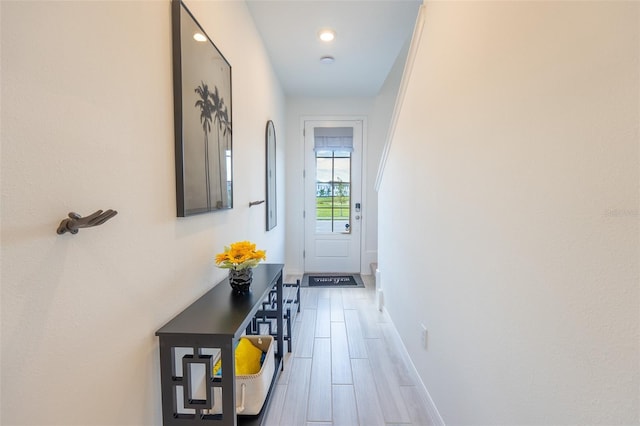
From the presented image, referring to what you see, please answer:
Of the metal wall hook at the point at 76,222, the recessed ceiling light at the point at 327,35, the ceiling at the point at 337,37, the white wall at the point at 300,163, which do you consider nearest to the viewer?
the metal wall hook at the point at 76,222

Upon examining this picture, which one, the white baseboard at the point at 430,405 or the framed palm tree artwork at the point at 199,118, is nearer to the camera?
the framed palm tree artwork at the point at 199,118

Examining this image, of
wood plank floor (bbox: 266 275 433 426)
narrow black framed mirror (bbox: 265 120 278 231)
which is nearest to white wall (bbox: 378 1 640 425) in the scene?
wood plank floor (bbox: 266 275 433 426)

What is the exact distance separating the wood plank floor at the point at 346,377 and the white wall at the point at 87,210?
0.92 meters

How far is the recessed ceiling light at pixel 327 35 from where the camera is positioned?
2682 mm

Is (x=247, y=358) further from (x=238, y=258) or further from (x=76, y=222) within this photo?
(x=76, y=222)

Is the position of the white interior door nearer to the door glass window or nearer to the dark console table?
the door glass window

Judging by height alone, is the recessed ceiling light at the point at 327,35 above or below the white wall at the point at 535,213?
above

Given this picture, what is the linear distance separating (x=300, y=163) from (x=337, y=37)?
1.98 metres

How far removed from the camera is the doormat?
13.2ft

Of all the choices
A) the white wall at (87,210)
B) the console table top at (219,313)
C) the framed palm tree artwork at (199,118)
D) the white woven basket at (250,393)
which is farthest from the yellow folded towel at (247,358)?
the framed palm tree artwork at (199,118)

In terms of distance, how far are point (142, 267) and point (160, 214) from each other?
21 centimetres

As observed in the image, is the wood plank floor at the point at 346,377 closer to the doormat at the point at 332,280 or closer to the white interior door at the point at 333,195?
the doormat at the point at 332,280

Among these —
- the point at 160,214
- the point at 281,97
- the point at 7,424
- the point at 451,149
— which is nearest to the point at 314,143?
the point at 281,97

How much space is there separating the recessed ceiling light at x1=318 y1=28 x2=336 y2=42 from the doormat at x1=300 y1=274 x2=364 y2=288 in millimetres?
2866
